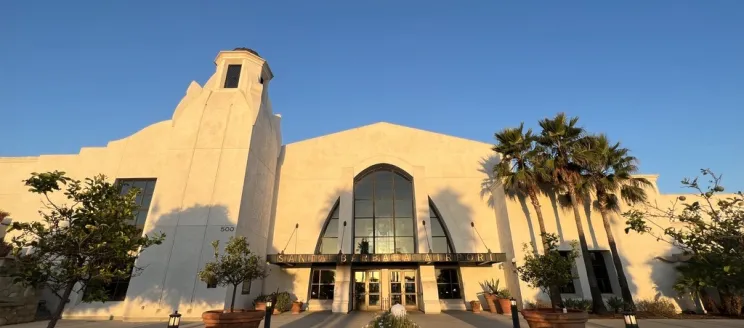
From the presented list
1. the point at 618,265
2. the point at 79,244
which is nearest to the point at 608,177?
the point at 618,265

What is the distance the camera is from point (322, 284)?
2017cm

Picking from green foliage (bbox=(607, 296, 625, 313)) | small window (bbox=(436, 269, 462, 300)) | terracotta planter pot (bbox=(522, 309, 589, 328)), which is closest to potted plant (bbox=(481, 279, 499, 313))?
small window (bbox=(436, 269, 462, 300))

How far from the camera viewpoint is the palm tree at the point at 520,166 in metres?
18.6

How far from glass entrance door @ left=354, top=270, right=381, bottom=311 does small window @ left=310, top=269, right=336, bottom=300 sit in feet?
4.93

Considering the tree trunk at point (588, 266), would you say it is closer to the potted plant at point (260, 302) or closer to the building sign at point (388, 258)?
the building sign at point (388, 258)

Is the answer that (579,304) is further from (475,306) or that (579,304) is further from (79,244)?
(79,244)

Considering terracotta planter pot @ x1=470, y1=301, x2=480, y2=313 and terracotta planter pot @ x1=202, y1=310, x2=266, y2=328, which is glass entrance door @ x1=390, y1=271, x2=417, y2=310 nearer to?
terracotta planter pot @ x1=470, y1=301, x2=480, y2=313

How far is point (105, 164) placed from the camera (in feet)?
62.3

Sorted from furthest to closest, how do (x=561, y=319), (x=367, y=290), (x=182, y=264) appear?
(x=367, y=290), (x=182, y=264), (x=561, y=319)

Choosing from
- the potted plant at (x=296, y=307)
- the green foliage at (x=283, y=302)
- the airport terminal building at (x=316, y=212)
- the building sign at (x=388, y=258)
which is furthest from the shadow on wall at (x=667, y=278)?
the green foliage at (x=283, y=302)

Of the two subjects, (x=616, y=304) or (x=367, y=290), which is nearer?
(x=616, y=304)

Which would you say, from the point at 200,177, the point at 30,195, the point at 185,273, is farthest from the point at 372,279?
the point at 30,195

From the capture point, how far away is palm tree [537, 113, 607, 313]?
58.5 feet

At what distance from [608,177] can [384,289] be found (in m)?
14.5
